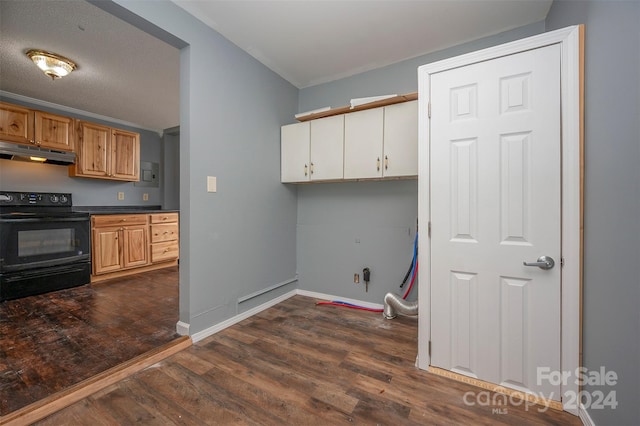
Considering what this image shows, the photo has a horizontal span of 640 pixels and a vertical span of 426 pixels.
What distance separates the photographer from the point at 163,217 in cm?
465

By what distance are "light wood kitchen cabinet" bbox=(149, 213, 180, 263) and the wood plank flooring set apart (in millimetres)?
2992

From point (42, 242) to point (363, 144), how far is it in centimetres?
405

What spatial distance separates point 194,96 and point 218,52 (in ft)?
1.74

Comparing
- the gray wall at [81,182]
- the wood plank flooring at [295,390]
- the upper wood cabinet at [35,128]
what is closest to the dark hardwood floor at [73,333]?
the wood plank flooring at [295,390]

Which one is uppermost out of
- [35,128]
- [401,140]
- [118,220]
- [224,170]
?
[35,128]

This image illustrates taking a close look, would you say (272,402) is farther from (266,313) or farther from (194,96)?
(194,96)

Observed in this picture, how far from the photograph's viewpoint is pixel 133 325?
7.73 ft

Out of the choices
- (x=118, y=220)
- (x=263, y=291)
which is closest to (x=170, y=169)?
(x=118, y=220)

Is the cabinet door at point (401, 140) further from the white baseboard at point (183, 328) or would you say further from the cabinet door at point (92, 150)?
the cabinet door at point (92, 150)

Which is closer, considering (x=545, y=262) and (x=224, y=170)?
(x=545, y=262)

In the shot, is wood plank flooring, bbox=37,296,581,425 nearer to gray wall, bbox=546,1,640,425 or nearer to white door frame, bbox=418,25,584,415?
white door frame, bbox=418,25,584,415

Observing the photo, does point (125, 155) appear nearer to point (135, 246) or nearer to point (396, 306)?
point (135, 246)

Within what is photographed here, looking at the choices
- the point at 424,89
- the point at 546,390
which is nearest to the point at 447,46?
the point at 424,89

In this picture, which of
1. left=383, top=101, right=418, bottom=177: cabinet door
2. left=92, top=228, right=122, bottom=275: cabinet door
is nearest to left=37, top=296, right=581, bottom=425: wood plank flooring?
left=383, top=101, right=418, bottom=177: cabinet door
